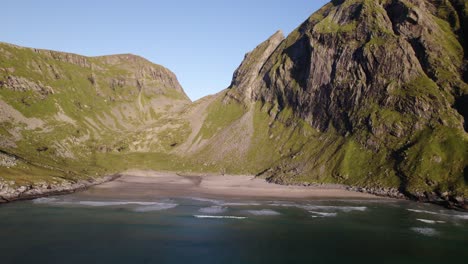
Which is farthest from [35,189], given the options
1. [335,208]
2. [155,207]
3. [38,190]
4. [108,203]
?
[335,208]

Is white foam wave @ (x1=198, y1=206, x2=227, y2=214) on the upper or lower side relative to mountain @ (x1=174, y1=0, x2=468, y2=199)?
lower

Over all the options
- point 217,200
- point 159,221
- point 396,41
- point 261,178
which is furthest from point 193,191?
point 396,41

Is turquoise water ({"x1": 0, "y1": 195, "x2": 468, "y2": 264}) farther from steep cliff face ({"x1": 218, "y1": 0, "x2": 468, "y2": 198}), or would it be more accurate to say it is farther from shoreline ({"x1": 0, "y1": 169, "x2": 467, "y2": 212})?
steep cliff face ({"x1": 218, "y1": 0, "x2": 468, "y2": 198})

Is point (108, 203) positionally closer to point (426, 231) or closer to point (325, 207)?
point (325, 207)

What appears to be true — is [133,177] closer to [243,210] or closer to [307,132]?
[307,132]

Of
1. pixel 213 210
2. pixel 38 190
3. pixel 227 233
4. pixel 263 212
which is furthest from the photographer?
pixel 38 190

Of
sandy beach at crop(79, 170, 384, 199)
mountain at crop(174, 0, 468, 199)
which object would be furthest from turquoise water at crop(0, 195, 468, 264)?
mountain at crop(174, 0, 468, 199)

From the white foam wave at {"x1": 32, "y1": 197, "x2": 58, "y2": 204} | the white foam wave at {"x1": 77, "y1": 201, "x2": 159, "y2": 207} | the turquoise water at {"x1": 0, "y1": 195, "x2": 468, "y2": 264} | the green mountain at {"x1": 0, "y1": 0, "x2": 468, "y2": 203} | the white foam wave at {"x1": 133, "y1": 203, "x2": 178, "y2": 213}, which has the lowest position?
the turquoise water at {"x1": 0, "y1": 195, "x2": 468, "y2": 264}
